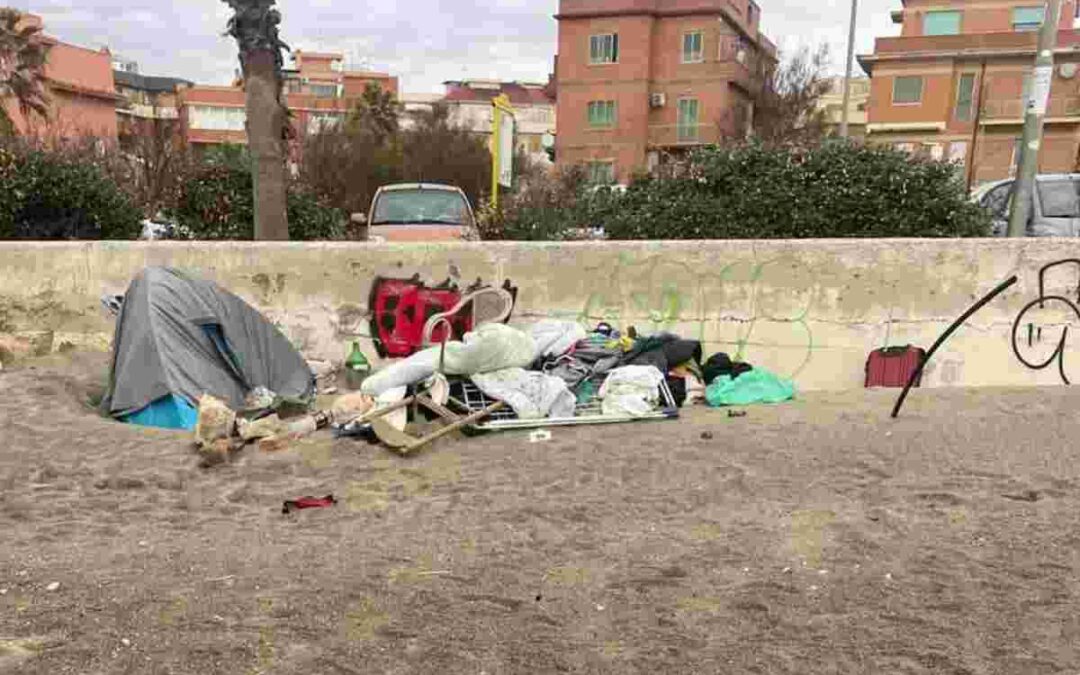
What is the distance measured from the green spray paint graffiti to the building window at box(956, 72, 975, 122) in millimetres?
40283

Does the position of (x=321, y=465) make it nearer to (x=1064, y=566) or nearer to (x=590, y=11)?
(x=1064, y=566)

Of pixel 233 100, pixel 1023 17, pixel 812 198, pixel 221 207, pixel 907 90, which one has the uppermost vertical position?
pixel 1023 17

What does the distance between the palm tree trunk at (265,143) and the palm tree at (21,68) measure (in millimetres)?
24328

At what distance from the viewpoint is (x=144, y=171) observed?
16500 millimetres

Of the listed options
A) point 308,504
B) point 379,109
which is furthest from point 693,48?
point 308,504

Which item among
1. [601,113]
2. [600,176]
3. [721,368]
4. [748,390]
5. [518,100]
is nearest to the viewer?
[748,390]

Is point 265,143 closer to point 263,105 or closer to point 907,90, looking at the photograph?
point 263,105

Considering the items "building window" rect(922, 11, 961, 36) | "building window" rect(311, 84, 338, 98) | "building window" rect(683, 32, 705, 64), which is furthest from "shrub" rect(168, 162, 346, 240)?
"building window" rect(311, 84, 338, 98)

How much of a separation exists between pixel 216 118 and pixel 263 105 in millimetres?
64360

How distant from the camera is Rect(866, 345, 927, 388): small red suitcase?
6711 mm

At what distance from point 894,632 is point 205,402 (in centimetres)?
424

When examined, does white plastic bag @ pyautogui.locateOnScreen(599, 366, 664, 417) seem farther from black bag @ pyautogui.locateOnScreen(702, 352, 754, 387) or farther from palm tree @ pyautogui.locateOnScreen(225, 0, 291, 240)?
palm tree @ pyautogui.locateOnScreen(225, 0, 291, 240)

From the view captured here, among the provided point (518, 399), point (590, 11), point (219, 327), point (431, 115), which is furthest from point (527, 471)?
point (590, 11)

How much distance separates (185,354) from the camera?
6082mm
